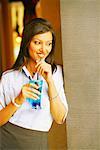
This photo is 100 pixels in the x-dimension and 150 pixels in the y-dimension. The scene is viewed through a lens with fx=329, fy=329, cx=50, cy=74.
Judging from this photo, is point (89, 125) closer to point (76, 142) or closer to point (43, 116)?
point (76, 142)

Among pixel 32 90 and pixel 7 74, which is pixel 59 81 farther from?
pixel 7 74

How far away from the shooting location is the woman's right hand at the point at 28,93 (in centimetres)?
146

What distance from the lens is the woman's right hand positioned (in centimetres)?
146

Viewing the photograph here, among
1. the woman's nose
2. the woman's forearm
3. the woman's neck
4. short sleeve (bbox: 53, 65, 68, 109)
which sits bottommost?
the woman's forearm

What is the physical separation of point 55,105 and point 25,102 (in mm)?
135

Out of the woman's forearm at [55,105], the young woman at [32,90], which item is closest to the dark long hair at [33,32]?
the young woman at [32,90]

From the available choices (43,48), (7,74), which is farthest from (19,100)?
(43,48)

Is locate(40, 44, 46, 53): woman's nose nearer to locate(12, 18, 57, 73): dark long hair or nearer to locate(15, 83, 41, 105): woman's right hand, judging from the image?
locate(12, 18, 57, 73): dark long hair

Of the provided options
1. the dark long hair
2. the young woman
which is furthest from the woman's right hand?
the dark long hair

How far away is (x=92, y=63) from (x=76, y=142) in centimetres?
37

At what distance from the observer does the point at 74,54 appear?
58.8 inches

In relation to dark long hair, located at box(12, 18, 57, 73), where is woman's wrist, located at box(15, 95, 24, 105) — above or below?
below

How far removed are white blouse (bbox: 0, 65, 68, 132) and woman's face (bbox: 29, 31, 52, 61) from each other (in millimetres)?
81

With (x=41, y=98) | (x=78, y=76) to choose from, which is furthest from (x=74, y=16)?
(x=41, y=98)
